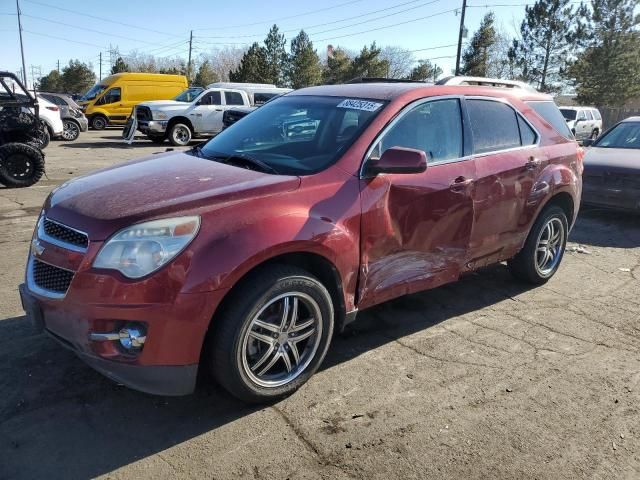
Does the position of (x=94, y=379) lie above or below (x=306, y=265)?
below

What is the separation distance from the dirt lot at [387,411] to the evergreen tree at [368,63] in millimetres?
48449

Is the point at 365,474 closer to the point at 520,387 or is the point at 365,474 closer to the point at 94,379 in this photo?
the point at 520,387

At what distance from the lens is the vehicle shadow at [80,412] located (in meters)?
2.58

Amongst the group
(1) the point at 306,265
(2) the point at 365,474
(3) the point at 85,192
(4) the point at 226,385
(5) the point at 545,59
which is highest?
(5) the point at 545,59

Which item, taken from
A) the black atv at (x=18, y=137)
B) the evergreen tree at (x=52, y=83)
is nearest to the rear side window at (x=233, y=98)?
the black atv at (x=18, y=137)

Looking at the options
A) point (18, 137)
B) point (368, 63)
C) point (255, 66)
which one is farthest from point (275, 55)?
point (18, 137)

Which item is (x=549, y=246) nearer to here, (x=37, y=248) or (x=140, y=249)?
(x=140, y=249)

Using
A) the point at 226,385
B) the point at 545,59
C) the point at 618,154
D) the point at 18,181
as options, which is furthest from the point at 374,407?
the point at 545,59

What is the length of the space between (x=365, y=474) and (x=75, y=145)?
A: 19.1 meters

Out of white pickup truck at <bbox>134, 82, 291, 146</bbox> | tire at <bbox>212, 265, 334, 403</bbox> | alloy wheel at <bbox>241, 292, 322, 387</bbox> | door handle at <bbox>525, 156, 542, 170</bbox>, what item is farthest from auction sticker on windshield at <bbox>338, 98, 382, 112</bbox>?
white pickup truck at <bbox>134, 82, 291, 146</bbox>

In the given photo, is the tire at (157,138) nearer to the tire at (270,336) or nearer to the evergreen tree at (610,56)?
the tire at (270,336)

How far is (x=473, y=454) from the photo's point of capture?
2.72m

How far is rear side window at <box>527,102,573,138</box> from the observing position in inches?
202

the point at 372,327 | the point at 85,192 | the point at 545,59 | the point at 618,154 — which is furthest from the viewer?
→ the point at 545,59
